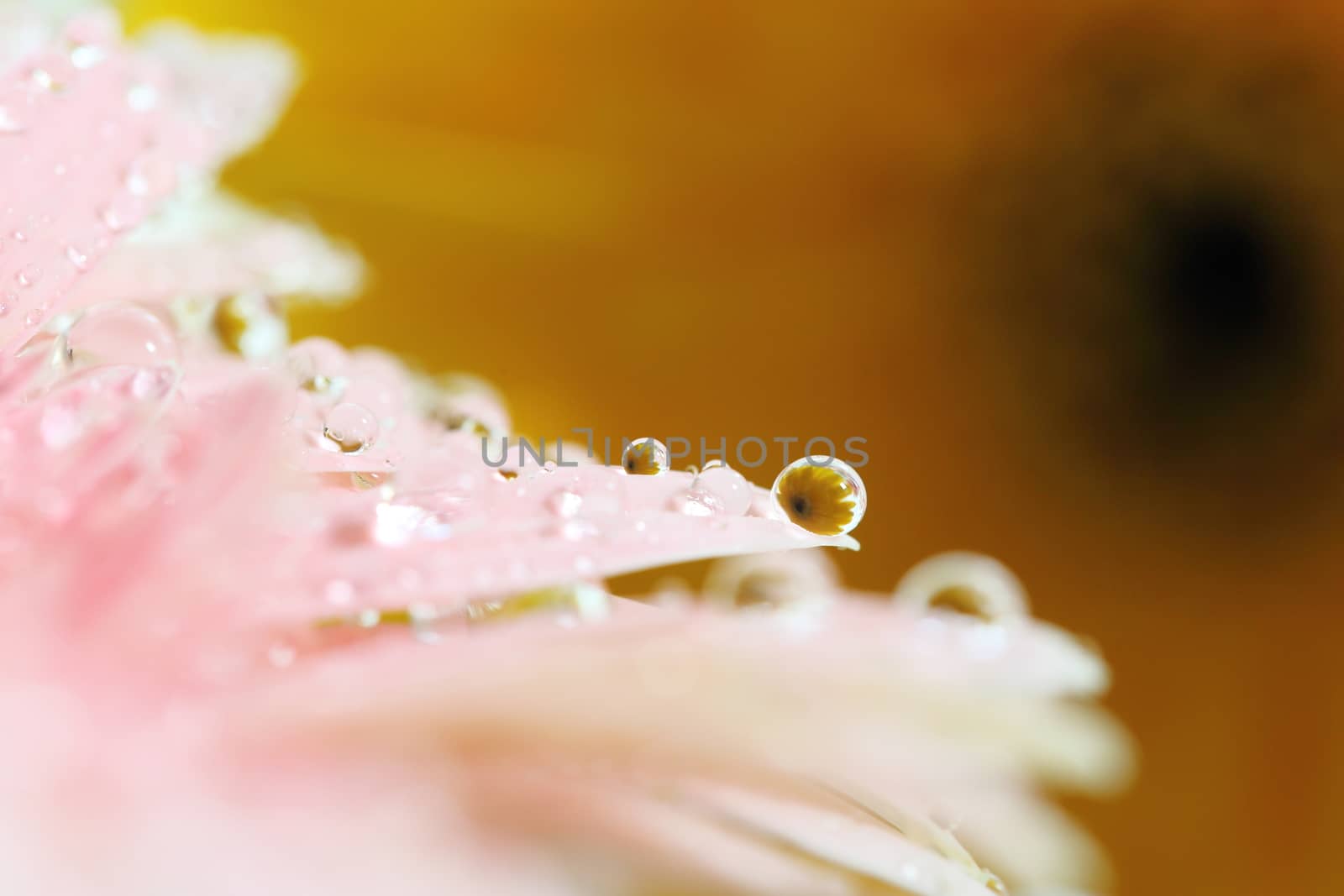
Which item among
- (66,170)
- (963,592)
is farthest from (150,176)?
(963,592)

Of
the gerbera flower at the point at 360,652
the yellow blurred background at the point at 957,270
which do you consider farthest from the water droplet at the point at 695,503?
the yellow blurred background at the point at 957,270

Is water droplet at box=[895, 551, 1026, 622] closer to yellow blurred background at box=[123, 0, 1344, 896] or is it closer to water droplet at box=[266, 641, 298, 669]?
→ water droplet at box=[266, 641, 298, 669]

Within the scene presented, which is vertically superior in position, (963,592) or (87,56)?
(87,56)

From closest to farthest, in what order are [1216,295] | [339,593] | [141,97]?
[339,593], [141,97], [1216,295]

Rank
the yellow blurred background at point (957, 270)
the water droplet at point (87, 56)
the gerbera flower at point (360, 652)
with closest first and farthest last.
Answer: the gerbera flower at point (360, 652) → the water droplet at point (87, 56) → the yellow blurred background at point (957, 270)

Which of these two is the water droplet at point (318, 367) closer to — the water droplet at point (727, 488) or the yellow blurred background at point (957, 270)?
the water droplet at point (727, 488)

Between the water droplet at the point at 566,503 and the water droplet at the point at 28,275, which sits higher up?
the water droplet at the point at 28,275

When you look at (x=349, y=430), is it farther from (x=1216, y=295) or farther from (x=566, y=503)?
(x=1216, y=295)

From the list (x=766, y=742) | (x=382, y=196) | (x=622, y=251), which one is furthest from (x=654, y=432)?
(x=766, y=742)

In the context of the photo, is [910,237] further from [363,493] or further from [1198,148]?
[363,493]
